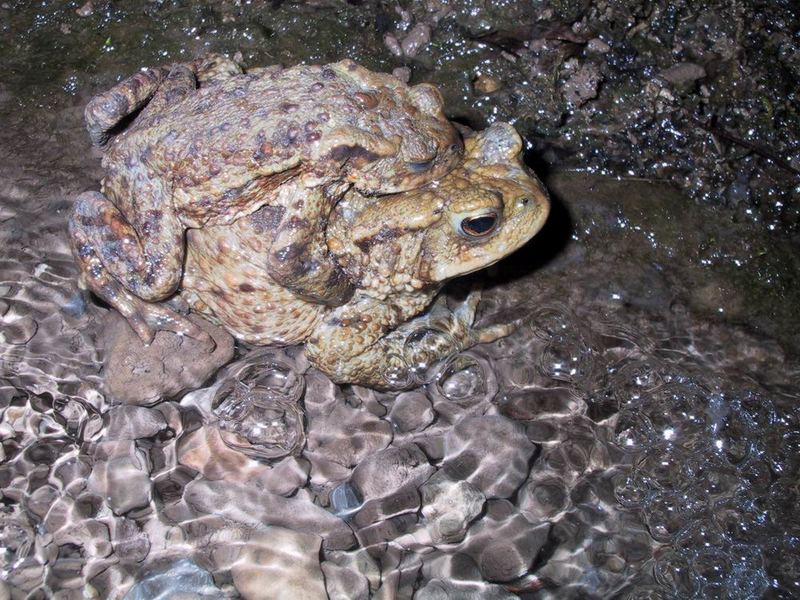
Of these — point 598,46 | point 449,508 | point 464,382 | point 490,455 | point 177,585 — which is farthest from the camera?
point 598,46

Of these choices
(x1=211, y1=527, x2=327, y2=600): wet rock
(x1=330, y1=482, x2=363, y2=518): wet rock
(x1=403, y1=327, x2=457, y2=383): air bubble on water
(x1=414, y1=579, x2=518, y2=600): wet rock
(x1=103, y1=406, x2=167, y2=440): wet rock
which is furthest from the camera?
(x1=403, y1=327, x2=457, y2=383): air bubble on water

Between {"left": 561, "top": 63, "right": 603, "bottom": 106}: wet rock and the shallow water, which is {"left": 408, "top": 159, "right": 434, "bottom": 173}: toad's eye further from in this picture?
{"left": 561, "top": 63, "right": 603, "bottom": 106}: wet rock

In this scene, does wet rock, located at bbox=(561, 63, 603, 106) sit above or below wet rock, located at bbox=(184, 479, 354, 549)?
above

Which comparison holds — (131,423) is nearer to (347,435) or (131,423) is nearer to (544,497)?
(347,435)

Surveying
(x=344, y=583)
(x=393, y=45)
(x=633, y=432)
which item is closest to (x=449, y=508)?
(x=344, y=583)

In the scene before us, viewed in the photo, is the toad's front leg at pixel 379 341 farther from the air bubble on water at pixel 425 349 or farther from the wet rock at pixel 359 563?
the wet rock at pixel 359 563

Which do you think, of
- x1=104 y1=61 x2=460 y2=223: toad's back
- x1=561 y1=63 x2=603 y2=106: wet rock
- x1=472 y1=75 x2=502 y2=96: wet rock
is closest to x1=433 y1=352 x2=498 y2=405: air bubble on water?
x1=104 y1=61 x2=460 y2=223: toad's back
